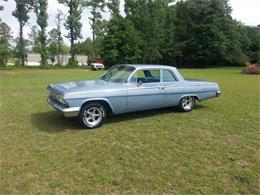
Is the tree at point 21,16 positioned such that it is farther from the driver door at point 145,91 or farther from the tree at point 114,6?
the driver door at point 145,91

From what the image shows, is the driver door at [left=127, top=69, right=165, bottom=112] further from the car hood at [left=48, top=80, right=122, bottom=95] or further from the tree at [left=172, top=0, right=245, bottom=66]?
the tree at [left=172, top=0, right=245, bottom=66]

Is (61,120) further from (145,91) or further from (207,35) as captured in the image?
(207,35)

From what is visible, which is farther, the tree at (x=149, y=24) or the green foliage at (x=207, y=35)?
the green foliage at (x=207, y=35)

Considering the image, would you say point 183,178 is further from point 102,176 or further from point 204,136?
point 204,136

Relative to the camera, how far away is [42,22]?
46.5 metres

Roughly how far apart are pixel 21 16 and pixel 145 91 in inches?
1881

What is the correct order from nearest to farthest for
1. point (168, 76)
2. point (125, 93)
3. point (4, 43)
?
1. point (125, 93)
2. point (168, 76)
3. point (4, 43)

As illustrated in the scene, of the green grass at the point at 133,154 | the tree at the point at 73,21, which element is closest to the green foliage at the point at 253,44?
the tree at the point at 73,21

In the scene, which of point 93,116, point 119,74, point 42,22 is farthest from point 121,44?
point 93,116

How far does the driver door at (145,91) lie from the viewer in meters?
6.40

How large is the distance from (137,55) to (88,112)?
3983cm

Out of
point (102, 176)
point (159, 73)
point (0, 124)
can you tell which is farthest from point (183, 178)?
point (0, 124)

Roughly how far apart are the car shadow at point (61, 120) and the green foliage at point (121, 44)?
123 ft

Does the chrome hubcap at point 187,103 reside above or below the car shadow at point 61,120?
above
